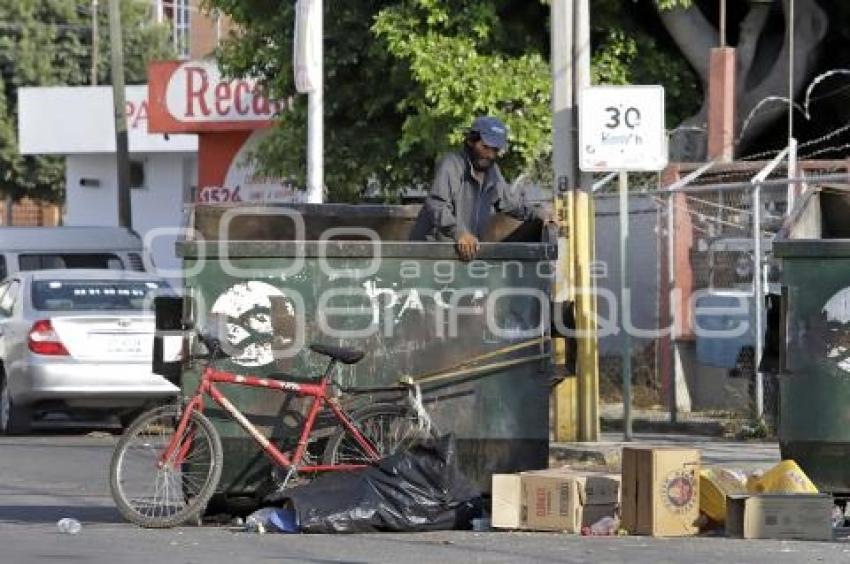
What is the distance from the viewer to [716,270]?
18.0m

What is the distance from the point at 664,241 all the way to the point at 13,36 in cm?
3721

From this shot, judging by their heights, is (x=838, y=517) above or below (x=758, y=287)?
below

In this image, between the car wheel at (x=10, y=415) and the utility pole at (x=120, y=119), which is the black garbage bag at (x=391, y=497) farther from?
the utility pole at (x=120, y=119)

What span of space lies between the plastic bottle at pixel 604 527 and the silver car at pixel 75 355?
314 inches

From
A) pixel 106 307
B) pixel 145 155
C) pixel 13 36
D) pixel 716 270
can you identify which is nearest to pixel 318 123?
pixel 106 307

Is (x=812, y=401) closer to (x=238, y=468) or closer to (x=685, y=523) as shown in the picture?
(x=685, y=523)

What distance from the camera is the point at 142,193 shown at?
142 feet

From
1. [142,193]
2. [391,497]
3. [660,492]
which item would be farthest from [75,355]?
[142,193]

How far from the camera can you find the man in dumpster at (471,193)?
11.7 metres

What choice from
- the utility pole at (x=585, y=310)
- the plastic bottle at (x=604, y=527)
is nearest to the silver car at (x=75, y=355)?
the utility pole at (x=585, y=310)

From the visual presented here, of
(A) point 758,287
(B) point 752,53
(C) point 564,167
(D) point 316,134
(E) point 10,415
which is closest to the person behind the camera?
(C) point 564,167

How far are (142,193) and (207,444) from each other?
32.9 metres

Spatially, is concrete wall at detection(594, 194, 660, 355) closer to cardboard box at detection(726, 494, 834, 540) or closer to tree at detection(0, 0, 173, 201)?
cardboard box at detection(726, 494, 834, 540)

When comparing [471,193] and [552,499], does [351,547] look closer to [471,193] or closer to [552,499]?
[552,499]
